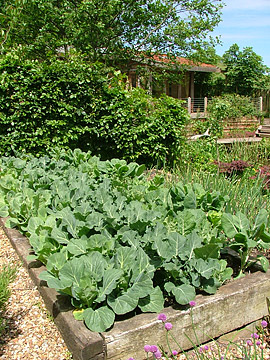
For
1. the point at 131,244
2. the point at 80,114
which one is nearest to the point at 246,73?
the point at 80,114

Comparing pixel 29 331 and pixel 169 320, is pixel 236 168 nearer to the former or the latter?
pixel 169 320

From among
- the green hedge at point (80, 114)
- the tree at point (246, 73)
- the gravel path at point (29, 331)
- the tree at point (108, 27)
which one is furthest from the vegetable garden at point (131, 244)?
the tree at point (246, 73)

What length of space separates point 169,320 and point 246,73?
28151mm

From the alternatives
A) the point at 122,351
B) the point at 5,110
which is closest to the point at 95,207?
the point at 122,351

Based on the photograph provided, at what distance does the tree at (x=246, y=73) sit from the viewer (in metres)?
27.0

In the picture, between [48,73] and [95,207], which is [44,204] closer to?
[95,207]

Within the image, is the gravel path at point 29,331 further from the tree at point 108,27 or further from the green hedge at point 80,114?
the tree at point 108,27

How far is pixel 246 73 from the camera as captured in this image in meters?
27.1

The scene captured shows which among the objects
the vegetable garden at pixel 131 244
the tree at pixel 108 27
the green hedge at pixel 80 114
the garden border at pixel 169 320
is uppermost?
the tree at pixel 108 27

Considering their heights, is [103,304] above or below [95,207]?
below

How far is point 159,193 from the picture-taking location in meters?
3.12

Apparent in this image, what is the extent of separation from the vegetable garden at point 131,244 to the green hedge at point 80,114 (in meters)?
2.78

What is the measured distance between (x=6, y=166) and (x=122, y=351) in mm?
3972

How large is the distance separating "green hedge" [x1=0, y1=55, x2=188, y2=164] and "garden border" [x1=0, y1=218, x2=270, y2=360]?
4.11m
